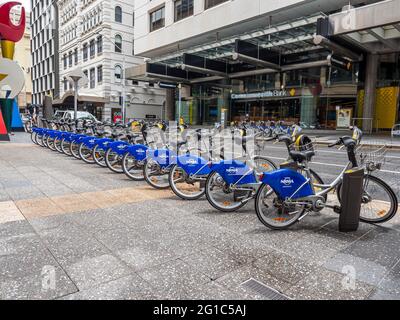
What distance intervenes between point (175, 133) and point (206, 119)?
2857 centimetres

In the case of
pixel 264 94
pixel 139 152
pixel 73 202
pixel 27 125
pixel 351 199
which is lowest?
pixel 73 202

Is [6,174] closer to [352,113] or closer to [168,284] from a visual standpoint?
[168,284]

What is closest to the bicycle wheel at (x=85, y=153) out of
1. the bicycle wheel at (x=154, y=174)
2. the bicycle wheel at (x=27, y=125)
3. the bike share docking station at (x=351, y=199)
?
the bicycle wheel at (x=154, y=174)

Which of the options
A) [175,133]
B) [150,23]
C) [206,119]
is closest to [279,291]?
[175,133]

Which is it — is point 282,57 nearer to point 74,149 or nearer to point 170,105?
point 170,105

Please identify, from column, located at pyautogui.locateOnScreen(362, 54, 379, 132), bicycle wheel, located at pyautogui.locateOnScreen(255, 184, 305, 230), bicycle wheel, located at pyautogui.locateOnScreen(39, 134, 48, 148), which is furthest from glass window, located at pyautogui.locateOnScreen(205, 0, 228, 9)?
bicycle wheel, located at pyautogui.locateOnScreen(255, 184, 305, 230)

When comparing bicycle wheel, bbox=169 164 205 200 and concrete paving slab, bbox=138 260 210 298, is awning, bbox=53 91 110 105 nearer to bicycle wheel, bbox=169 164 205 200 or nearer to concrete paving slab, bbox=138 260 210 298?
bicycle wheel, bbox=169 164 205 200

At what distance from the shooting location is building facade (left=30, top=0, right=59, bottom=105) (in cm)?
6078

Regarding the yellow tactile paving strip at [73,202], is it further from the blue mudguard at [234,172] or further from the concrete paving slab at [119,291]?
the concrete paving slab at [119,291]

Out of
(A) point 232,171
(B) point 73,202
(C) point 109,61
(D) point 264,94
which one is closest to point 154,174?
(B) point 73,202

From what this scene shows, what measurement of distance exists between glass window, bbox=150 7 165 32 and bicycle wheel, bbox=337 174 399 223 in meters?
31.9

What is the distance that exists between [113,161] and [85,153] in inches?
85.7

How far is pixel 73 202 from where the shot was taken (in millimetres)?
5434

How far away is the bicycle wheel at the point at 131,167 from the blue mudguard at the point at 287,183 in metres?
3.85
